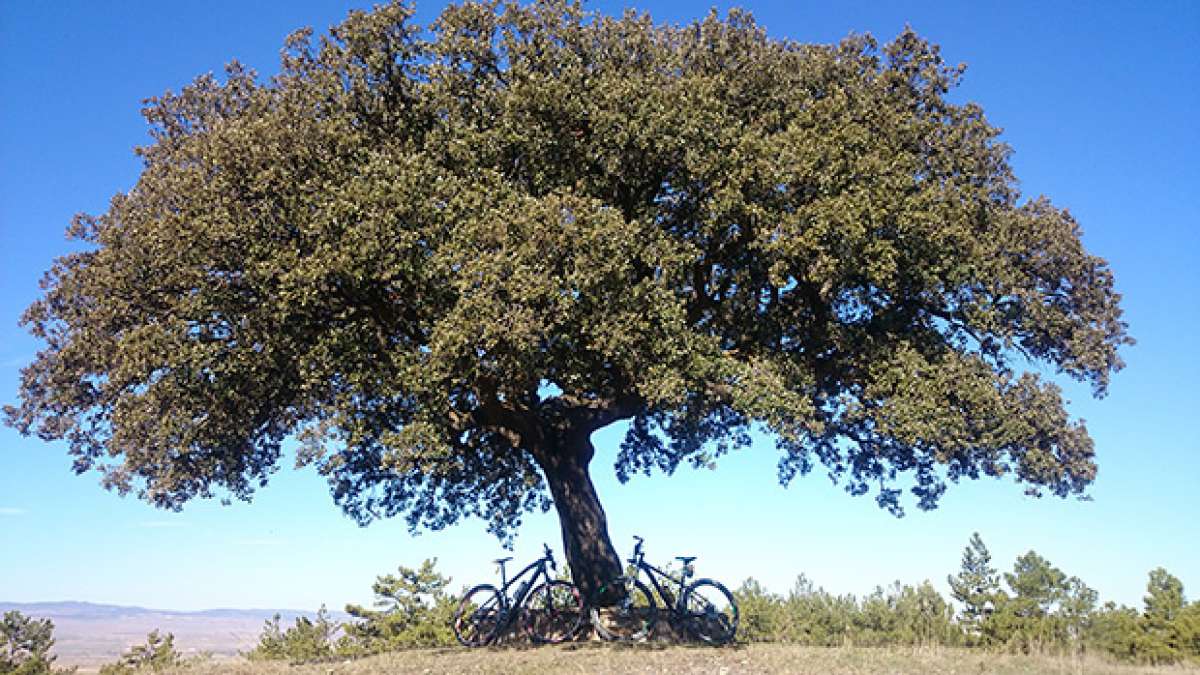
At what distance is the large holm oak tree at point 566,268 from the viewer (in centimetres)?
1287

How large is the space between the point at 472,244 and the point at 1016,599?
22084 millimetres

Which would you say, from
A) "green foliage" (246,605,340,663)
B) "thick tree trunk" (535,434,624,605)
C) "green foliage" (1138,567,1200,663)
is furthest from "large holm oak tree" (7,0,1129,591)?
"green foliage" (246,605,340,663)

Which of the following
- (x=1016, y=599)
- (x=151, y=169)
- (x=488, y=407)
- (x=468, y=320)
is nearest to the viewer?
(x=468, y=320)

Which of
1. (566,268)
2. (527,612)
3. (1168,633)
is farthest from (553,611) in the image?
(1168,633)

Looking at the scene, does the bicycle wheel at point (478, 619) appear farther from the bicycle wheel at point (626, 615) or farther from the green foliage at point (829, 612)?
the green foliage at point (829, 612)

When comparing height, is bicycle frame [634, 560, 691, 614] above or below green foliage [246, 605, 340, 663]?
above

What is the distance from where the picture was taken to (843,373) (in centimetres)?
1614

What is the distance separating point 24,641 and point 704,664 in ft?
84.9

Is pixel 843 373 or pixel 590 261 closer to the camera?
pixel 590 261

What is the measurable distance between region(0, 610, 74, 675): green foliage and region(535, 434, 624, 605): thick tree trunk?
1491 cm

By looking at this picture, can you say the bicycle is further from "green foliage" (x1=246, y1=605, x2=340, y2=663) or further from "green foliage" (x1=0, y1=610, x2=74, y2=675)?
"green foliage" (x1=0, y1=610, x2=74, y2=675)

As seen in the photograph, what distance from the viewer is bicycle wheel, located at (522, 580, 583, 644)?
1565cm

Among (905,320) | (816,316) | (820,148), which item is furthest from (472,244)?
(905,320)

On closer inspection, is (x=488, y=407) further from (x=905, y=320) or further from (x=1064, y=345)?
(x=1064, y=345)
